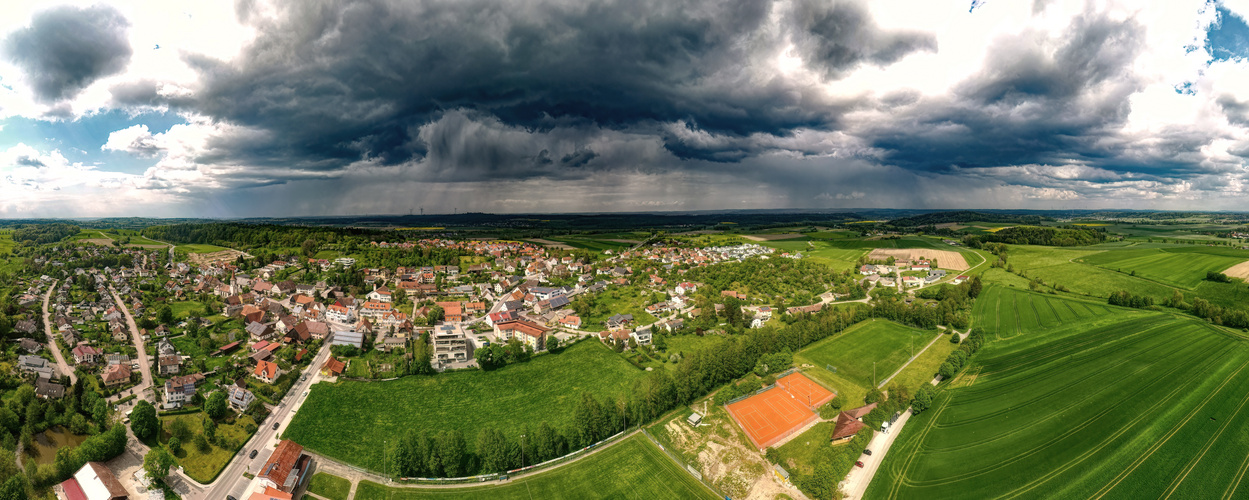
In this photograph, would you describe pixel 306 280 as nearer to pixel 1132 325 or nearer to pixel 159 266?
pixel 159 266

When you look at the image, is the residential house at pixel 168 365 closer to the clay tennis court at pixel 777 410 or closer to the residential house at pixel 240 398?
the residential house at pixel 240 398

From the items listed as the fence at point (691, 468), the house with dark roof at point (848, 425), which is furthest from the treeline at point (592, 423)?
the house with dark roof at point (848, 425)

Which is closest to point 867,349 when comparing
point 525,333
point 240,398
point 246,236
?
point 525,333

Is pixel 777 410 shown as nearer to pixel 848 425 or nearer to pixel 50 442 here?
pixel 848 425

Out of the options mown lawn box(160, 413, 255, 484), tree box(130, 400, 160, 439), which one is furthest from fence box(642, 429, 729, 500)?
tree box(130, 400, 160, 439)

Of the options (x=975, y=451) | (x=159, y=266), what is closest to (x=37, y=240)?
(x=159, y=266)
